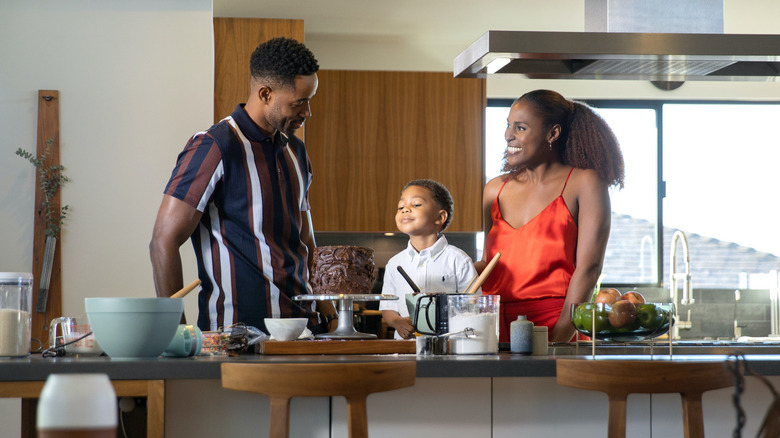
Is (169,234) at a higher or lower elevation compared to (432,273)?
higher

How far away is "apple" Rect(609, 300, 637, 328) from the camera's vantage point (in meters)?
1.95

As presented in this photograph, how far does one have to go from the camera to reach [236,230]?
2424 mm

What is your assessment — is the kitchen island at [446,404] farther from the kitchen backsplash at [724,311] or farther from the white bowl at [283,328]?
the kitchen backsplash at [724,311]

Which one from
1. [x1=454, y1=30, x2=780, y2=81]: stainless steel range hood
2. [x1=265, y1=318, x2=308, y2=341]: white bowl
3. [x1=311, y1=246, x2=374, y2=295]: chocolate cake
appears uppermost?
[x1=454, y1=30, x2=780, y2=81]: stainless steel range hood

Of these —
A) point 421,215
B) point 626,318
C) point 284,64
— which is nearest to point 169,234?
point 284,64

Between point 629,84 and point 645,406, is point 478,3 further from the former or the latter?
point 645,406

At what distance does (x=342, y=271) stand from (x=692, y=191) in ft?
12.9

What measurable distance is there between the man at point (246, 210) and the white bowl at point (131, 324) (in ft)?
2.03

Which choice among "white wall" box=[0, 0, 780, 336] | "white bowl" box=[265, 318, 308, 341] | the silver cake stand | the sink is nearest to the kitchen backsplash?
"white wall" box=[0, 0, 780, 336]

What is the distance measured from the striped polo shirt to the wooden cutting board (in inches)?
15.9

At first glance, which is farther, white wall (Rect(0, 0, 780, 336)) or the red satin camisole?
white wall (Rect(0, 0, 780, 336))

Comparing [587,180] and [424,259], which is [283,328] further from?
[587,180]

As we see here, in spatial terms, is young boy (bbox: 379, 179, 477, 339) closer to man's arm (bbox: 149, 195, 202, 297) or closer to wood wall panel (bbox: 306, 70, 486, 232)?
man's arm (bbox: 149, 195, 202, 297)

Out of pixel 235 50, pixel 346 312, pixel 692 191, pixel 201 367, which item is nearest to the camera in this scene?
pixel 201 367
